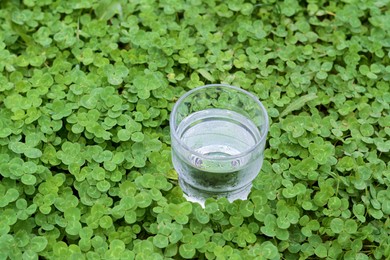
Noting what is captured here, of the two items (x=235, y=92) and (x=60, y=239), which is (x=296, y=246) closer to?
(x=235, y=92)

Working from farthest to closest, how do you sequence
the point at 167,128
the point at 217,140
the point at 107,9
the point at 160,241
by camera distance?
the point at 107,9 < the point at 167,128 < the point at 217,140 < the point at 160,241

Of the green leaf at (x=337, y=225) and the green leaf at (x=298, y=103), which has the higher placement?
the green leaf at (x=298, y=103)

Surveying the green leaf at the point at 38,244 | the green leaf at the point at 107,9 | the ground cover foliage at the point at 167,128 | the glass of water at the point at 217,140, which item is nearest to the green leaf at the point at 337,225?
the ground cover foliage at the point at 167,128

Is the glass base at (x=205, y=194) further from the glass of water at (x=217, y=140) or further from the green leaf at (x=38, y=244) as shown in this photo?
the green leaf at (x=38, y=244)

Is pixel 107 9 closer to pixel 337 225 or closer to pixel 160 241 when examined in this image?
pixel 160 241

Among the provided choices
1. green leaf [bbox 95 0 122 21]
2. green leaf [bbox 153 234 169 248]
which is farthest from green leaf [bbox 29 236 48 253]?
green leaf [bbox 95 0 122 21]

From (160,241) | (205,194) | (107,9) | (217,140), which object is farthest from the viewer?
(107,9)

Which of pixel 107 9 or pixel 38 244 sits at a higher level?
pixel 107 9

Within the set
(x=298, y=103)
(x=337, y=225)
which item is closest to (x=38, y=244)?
(x=337, y=225)
